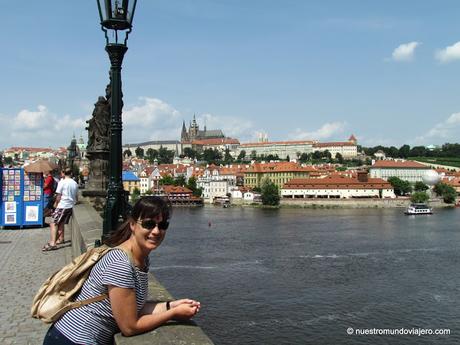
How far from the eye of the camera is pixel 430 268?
24.6 metres

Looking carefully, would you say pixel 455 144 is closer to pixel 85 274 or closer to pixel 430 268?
pixel 430 268

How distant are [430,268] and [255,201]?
6331cm

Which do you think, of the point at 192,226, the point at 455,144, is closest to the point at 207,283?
the point at 192,226

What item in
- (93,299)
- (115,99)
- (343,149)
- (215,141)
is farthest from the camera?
(215,141)

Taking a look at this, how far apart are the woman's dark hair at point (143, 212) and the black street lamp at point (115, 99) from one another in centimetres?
209

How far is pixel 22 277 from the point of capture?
6711mm

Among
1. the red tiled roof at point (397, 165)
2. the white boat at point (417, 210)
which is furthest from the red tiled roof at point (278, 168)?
the white boat at point (417, 210)

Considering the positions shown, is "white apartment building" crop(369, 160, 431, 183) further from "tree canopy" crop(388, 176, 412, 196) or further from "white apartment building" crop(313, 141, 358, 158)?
"white apartment building" crop(313, 141, 358, 158)

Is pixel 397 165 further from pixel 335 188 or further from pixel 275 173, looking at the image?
pixel 335 188

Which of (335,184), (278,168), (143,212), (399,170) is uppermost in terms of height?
(143,212)

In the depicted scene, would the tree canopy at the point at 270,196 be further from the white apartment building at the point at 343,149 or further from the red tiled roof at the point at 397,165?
the white apartment building at the point at 343,149

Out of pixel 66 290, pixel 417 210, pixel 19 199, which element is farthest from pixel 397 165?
pixel 66 290

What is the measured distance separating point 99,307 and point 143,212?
44 cm

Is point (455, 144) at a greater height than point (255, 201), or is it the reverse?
point (455, 144)
